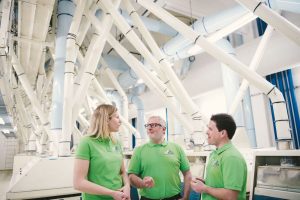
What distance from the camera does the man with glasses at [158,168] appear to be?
1695 millimetres

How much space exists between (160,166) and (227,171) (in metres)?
0.59

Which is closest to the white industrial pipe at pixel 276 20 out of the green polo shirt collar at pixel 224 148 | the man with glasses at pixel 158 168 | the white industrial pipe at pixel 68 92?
the green polo shirt collar at pixel 224 148

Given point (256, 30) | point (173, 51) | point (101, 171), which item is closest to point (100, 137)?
point (101, 171)

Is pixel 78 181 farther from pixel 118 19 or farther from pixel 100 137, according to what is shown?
pixel 118 19

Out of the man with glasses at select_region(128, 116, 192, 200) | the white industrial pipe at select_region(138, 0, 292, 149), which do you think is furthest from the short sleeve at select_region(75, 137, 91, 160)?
the white industrial pipe at select_region(138, 0, 292, 149)

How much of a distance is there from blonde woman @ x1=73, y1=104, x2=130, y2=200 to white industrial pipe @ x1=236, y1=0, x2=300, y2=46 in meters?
1.21

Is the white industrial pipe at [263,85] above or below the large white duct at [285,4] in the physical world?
→ below

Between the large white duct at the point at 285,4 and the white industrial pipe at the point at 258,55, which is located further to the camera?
the large white duct at the point at 285,4

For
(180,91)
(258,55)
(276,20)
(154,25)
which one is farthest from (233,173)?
(154,25)

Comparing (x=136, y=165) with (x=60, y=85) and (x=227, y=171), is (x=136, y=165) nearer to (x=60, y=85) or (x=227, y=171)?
(x=227, y=171)

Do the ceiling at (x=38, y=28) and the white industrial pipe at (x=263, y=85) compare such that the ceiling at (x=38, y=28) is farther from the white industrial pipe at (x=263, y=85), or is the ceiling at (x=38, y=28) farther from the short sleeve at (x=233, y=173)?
the short sleeve at (x=233, y=173)

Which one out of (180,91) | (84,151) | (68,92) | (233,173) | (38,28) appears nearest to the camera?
(233,173)

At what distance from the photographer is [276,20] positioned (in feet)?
5.05

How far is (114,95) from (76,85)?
12.6 ft
